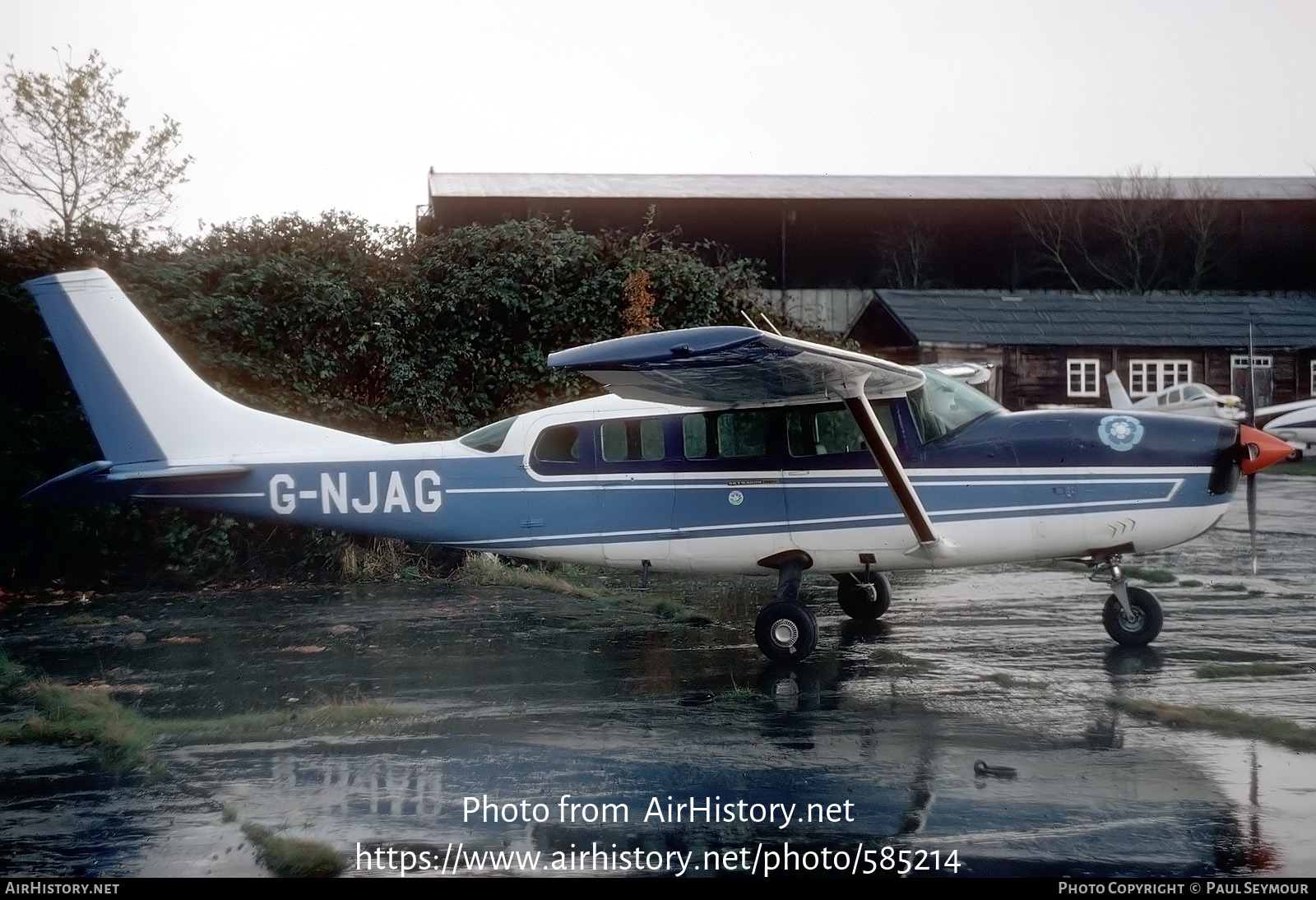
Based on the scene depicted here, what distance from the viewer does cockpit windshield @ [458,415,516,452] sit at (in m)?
8.44

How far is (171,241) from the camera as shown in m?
12.2

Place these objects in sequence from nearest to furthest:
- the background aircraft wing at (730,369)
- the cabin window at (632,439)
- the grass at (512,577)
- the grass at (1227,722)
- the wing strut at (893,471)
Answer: the grass at (1227,722), the background aircraft wing at (730,369), the wing strut at (893,471), the cabin window at (632,439), the grass at (512,577)

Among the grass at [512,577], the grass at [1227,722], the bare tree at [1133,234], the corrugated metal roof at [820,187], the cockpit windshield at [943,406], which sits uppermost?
the corrugated metal roof at [820,187]

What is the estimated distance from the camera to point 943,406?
7941 millimetres

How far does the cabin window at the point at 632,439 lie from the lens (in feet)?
26.7

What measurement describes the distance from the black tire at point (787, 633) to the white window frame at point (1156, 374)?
655 inches

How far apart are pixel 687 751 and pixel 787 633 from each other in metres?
2.13

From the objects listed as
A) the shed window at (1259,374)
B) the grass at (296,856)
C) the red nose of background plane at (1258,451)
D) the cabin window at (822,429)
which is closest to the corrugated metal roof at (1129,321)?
the shed window at (1259,374)

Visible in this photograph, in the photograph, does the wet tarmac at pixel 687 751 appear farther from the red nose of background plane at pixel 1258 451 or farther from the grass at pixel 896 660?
the red nose of background plane at pixel 1258 451

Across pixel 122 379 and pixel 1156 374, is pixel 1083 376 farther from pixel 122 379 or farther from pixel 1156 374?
pixel 122 379

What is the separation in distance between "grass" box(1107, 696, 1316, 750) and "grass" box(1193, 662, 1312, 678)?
92cm

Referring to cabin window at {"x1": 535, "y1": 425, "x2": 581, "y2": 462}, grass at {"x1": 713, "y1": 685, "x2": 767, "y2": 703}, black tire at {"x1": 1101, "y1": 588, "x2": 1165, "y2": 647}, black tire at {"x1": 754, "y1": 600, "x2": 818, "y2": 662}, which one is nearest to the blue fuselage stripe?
cabin window at {"x1": 535, "y1": 425, "x2": 581, "y2": 462}

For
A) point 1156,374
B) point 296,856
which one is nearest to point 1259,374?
point 1156,374

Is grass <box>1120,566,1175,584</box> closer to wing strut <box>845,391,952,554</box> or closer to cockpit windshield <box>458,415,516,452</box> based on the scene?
wing strut <box>845,391,952,554</box>
